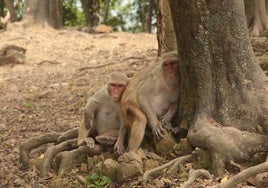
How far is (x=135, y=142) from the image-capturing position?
16.4ft

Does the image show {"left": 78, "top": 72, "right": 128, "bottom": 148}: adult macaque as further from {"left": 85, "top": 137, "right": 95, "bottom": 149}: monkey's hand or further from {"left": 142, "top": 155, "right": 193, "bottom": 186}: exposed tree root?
{"left": 142, "top": 155, "right": 193, "bottom": 186}: exposed tree root

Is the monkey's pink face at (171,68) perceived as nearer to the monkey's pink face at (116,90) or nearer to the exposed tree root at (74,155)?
the monkey's pink face at (116,90)

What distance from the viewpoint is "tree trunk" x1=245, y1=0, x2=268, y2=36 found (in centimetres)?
1001

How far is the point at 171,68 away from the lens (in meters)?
5.09

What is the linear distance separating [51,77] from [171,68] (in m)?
6.77

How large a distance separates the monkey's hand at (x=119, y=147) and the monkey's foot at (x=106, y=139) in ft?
0.48

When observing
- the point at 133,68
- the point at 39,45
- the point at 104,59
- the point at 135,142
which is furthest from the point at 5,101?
the point at 135,142

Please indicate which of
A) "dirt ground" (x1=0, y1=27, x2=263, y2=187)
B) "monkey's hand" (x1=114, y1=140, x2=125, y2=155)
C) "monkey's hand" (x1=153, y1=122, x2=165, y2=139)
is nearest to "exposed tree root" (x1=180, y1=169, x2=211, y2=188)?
"monkey's hand" (x1=153, y1=122, x2=165, y2=139)

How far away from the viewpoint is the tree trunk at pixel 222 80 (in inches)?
168

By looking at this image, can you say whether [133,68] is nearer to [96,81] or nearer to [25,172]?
[96,81]

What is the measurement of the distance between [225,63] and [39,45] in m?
Result: 10.4

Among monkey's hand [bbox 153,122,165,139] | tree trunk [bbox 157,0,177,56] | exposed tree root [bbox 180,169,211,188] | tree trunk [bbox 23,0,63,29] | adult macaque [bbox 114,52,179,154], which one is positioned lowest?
exposed tree root [bbox 180,169,211,188]

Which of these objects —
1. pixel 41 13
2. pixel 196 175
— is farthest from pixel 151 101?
A: pixel 41 13

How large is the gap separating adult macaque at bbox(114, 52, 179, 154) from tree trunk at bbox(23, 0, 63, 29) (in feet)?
36.4
